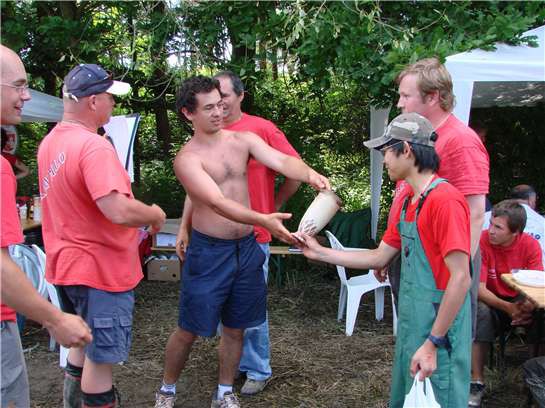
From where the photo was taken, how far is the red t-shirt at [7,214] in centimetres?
187

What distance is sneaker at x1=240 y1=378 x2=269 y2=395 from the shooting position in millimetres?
3633

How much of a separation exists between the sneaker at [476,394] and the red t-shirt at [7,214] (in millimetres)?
2626

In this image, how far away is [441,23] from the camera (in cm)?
461

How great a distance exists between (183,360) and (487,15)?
352 cm

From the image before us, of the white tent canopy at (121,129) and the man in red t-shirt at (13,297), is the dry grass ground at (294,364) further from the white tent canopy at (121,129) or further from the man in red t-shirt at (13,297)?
the man in red t-shirt at (13,297)

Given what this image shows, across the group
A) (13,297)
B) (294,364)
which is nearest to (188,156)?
(13,297)

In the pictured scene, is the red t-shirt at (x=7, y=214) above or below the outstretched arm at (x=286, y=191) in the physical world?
above

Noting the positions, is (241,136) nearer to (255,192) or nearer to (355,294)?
(255,192)

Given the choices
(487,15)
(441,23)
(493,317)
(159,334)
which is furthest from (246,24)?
(493,317)

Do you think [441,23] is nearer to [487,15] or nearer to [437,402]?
[487,15]

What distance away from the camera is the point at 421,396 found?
2.02 meters

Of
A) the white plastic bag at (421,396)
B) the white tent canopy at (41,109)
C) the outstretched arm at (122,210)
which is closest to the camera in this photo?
the white plastic bag at (421,396)

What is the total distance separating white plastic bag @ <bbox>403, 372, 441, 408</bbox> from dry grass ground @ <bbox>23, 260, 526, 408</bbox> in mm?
1549

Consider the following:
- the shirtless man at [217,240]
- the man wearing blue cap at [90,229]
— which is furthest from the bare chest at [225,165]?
the man wearing blue cap at [90,229]
